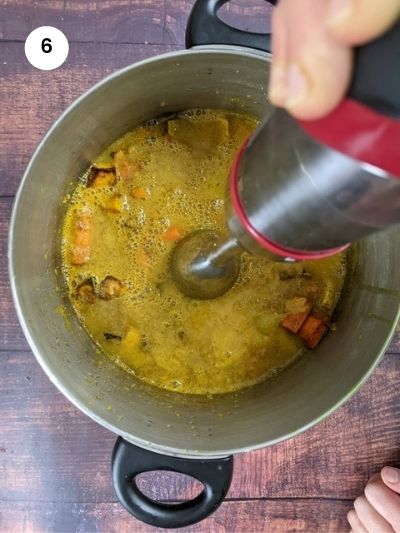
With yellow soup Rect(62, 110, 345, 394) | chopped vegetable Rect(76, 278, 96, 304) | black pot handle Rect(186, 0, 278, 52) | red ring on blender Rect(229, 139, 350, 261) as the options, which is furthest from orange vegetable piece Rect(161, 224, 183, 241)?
red ring on blender Rect(229, 139, 350, 261)

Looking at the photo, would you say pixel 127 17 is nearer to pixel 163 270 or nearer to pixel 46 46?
pixel 46 46

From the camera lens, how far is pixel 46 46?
2.38 feet

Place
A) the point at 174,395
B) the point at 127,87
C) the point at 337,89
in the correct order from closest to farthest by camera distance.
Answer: the point at 337,89, the point at 127,87, the point at 174,395

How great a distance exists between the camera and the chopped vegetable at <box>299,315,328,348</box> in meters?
0.72

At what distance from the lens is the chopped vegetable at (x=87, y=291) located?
71 centimetres

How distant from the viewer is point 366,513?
769 millimetres

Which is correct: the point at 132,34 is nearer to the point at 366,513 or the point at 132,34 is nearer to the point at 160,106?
the point at 160,106

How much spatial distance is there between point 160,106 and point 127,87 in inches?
3.6

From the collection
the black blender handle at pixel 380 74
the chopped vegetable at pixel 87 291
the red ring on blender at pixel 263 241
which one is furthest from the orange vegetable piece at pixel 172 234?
the black blender handle at pixel 380 74

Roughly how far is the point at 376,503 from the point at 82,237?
503 millimetres

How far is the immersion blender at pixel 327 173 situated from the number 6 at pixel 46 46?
443 mm

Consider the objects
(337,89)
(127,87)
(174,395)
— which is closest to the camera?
(337,89)

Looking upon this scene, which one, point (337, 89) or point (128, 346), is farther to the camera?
point (128, 346)

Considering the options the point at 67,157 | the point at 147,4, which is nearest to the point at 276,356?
the point at 67,157
